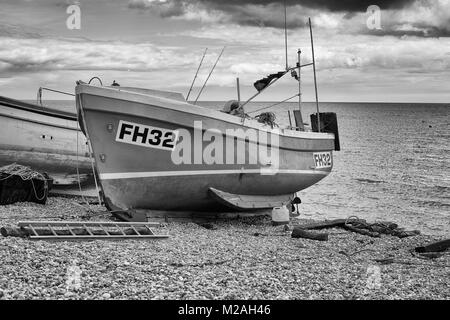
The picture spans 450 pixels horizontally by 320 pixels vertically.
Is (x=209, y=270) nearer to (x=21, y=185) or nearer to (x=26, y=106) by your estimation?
(x=21, y=185)

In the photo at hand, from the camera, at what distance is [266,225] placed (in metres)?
14.8

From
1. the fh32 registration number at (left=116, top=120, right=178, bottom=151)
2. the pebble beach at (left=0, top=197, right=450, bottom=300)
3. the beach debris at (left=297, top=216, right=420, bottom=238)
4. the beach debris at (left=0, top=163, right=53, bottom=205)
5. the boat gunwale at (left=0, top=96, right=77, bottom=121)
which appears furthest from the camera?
the boat gunwale at (left=0, top=96, right=77, bottom=121)

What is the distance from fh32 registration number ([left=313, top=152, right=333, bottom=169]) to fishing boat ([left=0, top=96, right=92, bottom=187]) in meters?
6.62

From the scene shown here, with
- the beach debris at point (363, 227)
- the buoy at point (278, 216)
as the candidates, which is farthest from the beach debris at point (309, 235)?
the buoy at point (278, 216)

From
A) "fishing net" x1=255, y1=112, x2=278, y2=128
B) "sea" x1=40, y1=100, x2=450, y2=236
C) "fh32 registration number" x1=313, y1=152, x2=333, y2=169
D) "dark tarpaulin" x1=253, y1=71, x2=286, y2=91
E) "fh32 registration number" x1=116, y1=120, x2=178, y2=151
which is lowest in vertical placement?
"sea" x1=40, y1=100, x2=450, y2=236

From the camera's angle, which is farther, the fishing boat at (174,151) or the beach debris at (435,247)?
the fishing boat at (174,151)

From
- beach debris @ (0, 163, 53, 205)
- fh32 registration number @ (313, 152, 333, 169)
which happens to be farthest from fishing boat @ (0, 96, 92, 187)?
fh32 registration number @ (313, 152, 333, 169)

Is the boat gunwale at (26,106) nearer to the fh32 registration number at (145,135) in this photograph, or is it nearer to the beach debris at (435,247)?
the fh32 registration number at (145,135)

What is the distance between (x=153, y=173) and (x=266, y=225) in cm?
378

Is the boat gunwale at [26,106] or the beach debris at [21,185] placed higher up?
the boat gunwale at [26,106]

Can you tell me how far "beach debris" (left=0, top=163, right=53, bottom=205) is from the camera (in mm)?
13305

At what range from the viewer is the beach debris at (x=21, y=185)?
524 inches

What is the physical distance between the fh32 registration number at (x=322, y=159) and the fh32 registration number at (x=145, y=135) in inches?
220

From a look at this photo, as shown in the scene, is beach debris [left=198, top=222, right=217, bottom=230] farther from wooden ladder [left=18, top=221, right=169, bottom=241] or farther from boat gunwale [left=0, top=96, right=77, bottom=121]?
boat gunwale [left=0, top=96, right=77, bottom=121]
